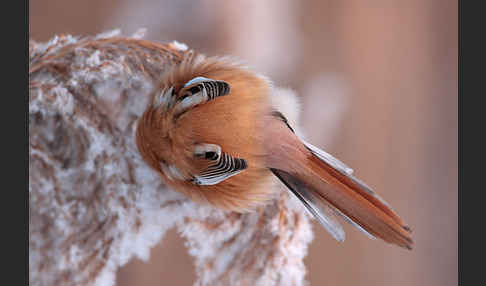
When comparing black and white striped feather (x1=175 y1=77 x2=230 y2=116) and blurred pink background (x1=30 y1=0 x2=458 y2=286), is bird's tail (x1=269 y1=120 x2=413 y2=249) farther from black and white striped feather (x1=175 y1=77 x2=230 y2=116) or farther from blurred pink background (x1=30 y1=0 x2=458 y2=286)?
blurred pink background (x1=30 y1=0 x2=458 y2=286)

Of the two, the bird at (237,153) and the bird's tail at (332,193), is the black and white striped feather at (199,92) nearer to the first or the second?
the bird at (237,153)

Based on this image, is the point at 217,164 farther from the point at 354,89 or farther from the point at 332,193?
the point at 354,89

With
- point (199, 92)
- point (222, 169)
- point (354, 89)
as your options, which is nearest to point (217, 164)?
point (222, 169)

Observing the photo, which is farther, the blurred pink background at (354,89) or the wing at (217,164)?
the blurred pink background at (354,89)

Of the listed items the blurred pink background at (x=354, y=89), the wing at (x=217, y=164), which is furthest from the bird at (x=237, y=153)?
the blurred pink background at (x=354, y=89)

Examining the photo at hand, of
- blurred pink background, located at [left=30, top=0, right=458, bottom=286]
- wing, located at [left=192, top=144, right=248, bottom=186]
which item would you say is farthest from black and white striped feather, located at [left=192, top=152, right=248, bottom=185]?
blurred pink background, located at [left=30, top=0, right=458, bottom=286]
